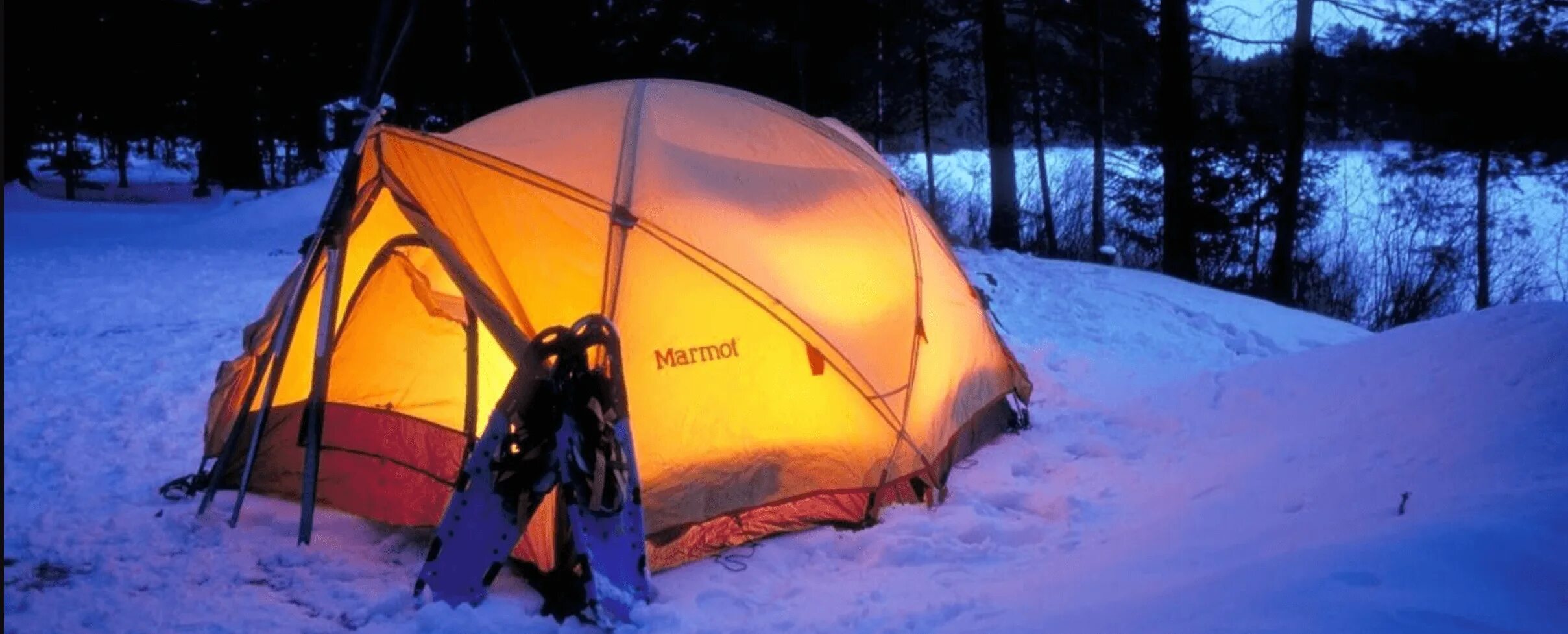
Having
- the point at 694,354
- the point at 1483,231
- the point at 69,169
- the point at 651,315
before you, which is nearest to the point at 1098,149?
the point at 1483,231

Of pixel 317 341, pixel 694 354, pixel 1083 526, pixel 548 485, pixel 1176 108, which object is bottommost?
pixel 1083 526

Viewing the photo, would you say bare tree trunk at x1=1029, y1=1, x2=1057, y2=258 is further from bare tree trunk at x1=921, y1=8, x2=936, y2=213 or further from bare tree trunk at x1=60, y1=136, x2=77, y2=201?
bare tree trunk at x1=60, y1=136, x2=77, y2=201

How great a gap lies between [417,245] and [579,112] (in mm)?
1084

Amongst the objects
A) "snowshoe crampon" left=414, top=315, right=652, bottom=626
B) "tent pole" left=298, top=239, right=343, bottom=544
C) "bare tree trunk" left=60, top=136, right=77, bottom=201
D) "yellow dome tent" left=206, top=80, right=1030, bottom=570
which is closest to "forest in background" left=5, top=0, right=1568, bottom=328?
"bare tree trunk" left=60, top=136, right=77, bottom=201

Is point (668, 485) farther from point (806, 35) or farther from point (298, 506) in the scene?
point (806, 35)

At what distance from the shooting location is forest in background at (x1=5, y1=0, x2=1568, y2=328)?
16.6 meters

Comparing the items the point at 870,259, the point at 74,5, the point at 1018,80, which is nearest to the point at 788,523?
the point at 870,259

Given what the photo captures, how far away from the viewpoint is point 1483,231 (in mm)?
21047

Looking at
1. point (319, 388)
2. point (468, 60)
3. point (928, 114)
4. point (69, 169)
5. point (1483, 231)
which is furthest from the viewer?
point (69, 169)

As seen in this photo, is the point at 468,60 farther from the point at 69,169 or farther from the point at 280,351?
the point at 69,169

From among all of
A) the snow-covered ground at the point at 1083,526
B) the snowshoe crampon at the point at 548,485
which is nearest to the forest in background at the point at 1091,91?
the snow-covered ground at the point at 1083,526

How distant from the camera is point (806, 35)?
1798 cm

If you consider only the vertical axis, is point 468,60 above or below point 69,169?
above

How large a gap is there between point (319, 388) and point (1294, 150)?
48.1 ft
